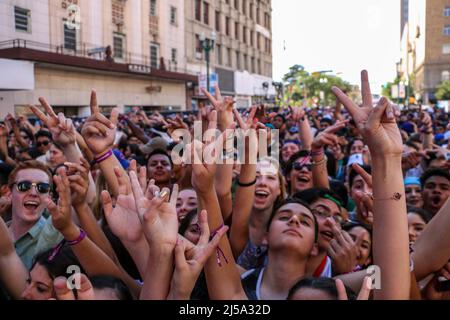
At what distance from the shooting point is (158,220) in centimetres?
191

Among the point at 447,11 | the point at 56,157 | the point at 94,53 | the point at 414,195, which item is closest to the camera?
the point at 414,195

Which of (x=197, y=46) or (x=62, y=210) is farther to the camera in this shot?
(x=197, y=46)

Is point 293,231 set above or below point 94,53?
below

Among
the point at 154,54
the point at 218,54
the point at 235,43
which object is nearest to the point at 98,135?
the point at 154,54

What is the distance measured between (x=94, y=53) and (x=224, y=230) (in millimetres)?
21018

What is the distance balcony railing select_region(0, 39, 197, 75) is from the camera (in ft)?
57.7

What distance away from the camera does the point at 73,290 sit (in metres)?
1.67

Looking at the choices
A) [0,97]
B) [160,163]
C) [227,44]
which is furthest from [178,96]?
[160,163]

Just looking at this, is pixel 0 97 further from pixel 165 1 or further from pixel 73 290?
pixel 73 290

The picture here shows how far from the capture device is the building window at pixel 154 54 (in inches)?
1099

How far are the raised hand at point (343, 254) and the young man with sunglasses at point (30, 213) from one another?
1714 millimetres

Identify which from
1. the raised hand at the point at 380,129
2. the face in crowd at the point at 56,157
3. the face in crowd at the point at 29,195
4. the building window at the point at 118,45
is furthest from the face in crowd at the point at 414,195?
the building window at the point at 118,45

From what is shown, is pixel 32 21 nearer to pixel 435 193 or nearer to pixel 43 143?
pixel 43 143

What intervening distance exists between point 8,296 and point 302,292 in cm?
156
